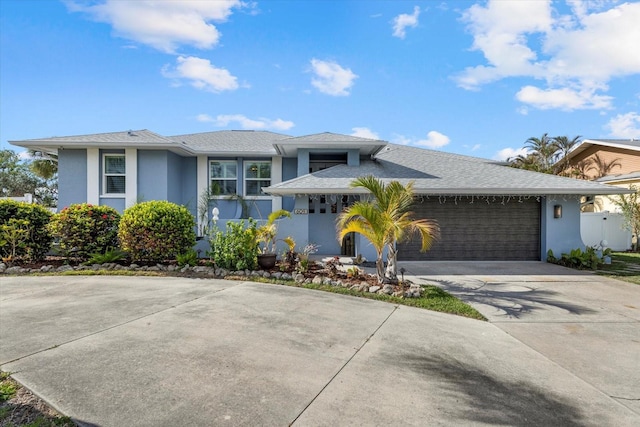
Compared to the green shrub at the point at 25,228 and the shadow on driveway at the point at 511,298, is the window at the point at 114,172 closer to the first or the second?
the green shrub at the point at 25,228

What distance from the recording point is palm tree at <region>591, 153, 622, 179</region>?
22203 mm

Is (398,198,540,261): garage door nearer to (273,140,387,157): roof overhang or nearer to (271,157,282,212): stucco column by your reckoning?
(273,140,387,157): roof overhang

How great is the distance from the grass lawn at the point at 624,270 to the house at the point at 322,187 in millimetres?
1267

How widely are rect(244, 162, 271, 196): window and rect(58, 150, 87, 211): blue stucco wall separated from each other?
6329mm

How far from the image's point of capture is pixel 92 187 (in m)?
13.4

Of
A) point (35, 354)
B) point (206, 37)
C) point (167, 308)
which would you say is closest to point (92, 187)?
point (206, 37)

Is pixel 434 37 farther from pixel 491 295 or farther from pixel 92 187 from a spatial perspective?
pixel 92 187

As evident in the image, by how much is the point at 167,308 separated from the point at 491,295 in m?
6.69

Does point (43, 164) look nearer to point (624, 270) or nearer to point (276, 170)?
point (276, 170)

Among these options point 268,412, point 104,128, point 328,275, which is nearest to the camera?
point 268,412

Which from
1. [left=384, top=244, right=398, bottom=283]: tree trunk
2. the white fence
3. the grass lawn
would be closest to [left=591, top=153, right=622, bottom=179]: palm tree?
the white fence

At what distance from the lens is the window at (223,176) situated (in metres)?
14.8

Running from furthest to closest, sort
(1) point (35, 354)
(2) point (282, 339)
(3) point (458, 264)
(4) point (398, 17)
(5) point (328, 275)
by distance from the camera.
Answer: (3) point (458, 264) → (4) point (398, 17) → (5) point (328, 275) → (2) point (282, 339) → (1) point (35, 354)

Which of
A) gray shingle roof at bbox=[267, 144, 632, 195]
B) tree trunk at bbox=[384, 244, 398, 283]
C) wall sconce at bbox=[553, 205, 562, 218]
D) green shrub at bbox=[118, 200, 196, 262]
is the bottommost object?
tree trunk at bbox=[384, 244, 398, 283]
